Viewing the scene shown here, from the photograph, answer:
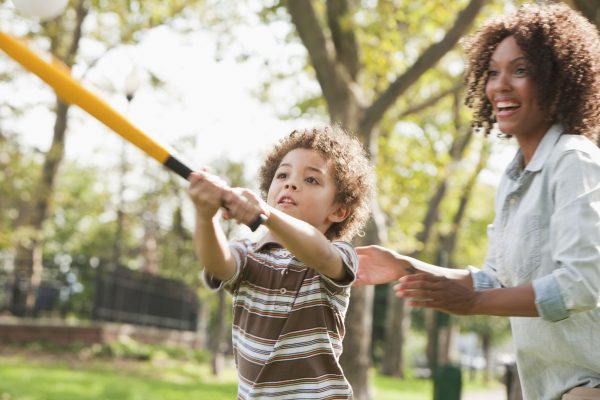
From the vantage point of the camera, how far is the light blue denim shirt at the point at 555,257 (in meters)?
2.25

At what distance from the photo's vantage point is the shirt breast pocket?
2484 mm

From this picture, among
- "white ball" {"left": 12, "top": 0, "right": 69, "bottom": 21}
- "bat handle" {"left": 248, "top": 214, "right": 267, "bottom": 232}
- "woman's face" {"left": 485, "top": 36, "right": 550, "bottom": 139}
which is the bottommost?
"bat handle" {"left": 248, "top": 214, "right": 267, "bottom": 232}

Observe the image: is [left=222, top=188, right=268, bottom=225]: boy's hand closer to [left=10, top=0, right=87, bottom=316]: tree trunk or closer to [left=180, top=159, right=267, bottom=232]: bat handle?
[left=180, top=159, right=267, bottom=232]: bat handle

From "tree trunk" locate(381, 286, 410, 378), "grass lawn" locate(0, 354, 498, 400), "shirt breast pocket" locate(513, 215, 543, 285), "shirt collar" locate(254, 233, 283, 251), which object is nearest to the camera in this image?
"shirt breast pocket" locate(513, 215, 543, 285)

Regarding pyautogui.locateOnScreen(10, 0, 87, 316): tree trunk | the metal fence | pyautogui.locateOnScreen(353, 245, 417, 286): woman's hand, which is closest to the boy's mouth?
pyautogui.locateOnScreen(353, 245, 417, 286): woman's hand

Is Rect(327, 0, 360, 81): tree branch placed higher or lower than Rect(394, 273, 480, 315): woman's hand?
higher

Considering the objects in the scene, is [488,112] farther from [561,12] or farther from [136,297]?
[136,297]

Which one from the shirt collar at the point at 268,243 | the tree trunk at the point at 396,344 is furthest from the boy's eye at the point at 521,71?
the tree trunk at the point at 396,344

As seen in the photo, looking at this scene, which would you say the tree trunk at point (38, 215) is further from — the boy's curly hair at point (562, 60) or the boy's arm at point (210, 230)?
the boy's curly hair at point (562, 60)

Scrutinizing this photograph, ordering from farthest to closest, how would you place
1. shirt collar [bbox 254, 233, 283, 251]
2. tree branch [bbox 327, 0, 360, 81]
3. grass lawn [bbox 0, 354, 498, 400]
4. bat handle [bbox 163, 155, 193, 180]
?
tree branch [bbox 327, 0, 360, 81]
grass lawn [bbox 0, 354, 498, 400]
shirt collar [bbox 254, 233, 283, 251]
bat handle [bbox 163, 155, 193, 180]

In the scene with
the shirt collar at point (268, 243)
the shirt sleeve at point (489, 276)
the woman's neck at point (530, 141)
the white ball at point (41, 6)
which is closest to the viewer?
the woman's neck at point (530, 141)

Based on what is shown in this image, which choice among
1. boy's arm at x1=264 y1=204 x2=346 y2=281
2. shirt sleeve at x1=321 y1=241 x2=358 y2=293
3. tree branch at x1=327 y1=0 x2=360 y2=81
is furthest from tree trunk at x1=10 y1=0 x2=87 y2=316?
boy's arm at x1=264 y1=204 x2=346 y2=281

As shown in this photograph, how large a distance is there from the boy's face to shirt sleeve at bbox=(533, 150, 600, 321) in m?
0.83

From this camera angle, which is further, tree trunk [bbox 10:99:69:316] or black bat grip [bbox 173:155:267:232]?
tree trunk [bbox 10:99:69:316]
